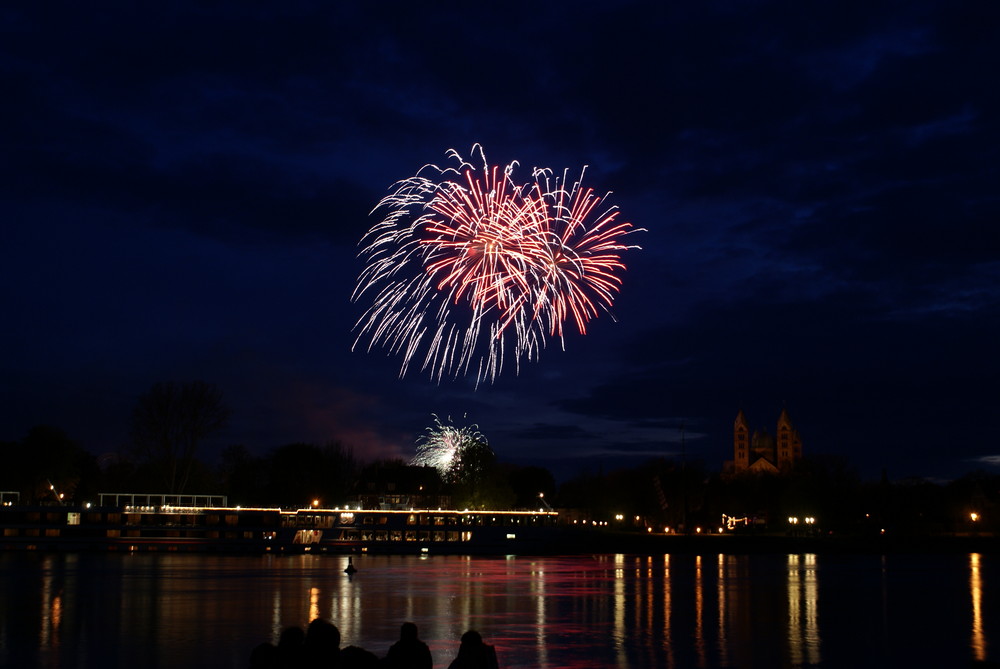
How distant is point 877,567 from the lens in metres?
→ 79.1

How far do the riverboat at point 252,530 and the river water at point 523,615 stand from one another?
29.4m

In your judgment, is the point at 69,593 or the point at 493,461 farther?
the point at 493,461

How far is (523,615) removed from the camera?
35.3 metres

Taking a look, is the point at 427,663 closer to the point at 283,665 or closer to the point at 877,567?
the point at 283,665

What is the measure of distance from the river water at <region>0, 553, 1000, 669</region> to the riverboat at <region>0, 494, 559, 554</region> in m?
29.4

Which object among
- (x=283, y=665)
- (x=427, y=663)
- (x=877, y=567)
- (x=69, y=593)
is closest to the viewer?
(x=283, y=665)

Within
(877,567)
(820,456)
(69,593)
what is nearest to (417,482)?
(820,456)

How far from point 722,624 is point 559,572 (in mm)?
31884

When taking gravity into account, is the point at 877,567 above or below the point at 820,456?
below

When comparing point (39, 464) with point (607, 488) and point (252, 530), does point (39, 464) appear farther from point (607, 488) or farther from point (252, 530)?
point (607, 488)

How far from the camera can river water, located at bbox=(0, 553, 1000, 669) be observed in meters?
25.9

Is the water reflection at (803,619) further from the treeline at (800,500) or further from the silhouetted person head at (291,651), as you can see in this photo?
the treeline at (800,500)

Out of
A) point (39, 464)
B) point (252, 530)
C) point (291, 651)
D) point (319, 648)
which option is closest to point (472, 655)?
point (319, 648)

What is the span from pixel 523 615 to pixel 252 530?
221ft
